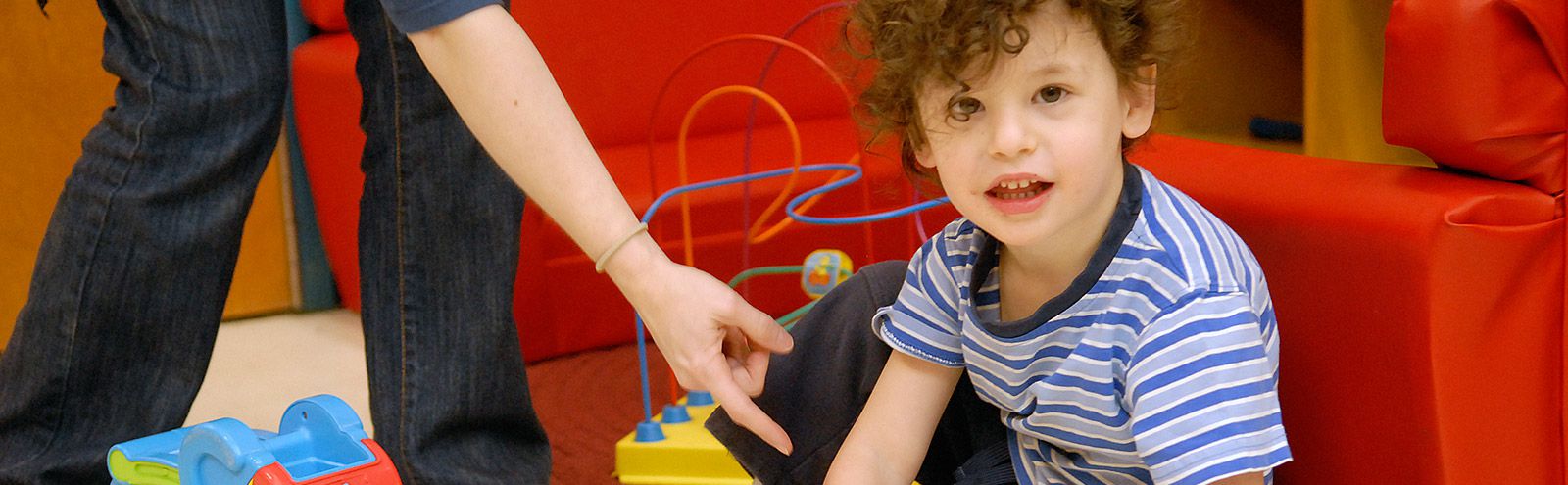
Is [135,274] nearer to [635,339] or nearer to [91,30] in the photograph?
[635,339]

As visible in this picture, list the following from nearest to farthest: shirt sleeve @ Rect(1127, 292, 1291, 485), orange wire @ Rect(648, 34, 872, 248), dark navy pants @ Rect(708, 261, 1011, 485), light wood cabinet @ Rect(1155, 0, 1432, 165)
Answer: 1. shirt sleeve @ Rect(1127, 292, 1291, 485)
2. dark navy pants @ Rect(708, 261, 1011, 485)
3. orange wire @ Rect(648, 34, 872, 248)
4. light wood cabinet @ Rect(1155, 0, 1432, 165)

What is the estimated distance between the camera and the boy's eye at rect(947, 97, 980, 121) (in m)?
0.79

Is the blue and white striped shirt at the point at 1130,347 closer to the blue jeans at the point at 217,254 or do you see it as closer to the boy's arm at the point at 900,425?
the boy's arm at the point at 900,425

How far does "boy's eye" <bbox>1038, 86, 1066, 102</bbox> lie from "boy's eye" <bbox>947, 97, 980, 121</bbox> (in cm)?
3

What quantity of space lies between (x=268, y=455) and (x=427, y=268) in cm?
18

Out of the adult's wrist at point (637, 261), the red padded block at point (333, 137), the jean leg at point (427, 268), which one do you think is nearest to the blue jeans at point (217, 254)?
the jean leg at point (427, 268)

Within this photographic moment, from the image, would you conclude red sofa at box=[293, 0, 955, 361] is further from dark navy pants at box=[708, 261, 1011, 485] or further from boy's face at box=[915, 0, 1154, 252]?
boy's face at box=[915, 0, 1154, 252]

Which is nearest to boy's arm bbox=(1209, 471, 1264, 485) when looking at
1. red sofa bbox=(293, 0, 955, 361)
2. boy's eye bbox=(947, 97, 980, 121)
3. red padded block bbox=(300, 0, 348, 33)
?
boy's eye bbox=(947, 97, 980, 121)

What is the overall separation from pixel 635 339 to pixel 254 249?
616 mm

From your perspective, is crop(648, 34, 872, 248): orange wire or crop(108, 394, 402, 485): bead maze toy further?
crop(648, 34, 872, 248): orange wire

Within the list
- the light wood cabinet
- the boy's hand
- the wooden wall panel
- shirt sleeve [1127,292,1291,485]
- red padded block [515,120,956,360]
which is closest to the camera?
shirt sleeve [1127,292,1291,485]

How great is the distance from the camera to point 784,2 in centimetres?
201

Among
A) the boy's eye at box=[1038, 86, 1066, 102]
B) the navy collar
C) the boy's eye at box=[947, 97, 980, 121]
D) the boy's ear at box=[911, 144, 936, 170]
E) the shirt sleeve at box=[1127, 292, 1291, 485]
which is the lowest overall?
the shirt sleeve at box=[1127, 292, 1291, 485]

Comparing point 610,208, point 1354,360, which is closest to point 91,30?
point 610,208
